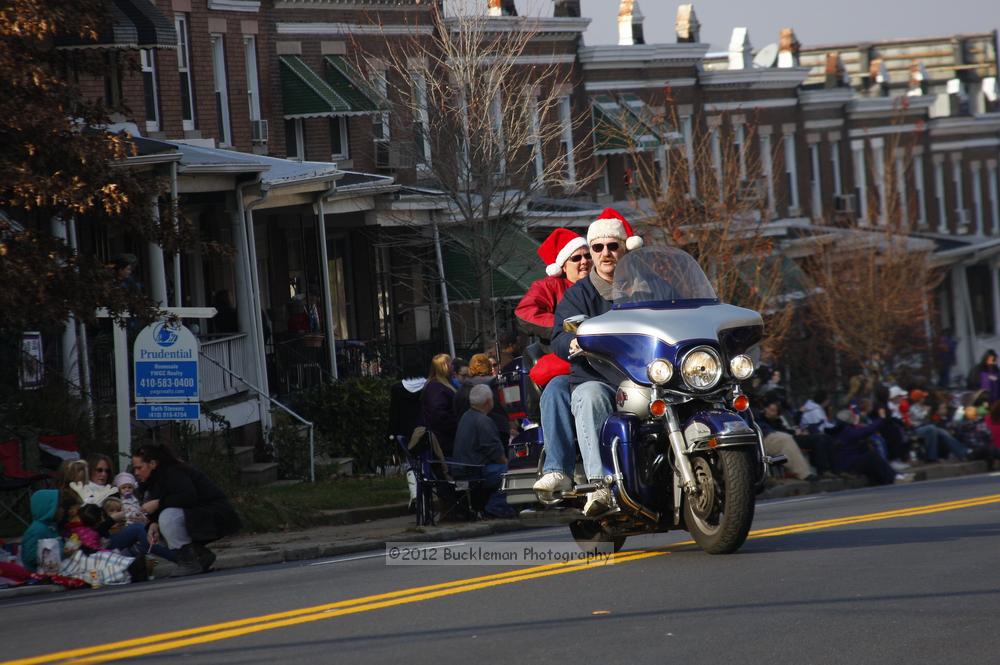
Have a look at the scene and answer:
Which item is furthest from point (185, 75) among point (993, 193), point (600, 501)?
point (993, 193)

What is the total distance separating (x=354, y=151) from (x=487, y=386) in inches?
588

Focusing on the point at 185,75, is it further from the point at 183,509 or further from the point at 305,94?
the point at 183,509

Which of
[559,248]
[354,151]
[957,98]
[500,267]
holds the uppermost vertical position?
[957,98]

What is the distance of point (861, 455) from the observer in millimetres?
25406

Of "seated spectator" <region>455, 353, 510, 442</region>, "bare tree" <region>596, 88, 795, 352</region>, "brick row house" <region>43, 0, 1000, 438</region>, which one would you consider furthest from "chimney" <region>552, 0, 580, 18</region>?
"seated spectator" <region>455, 353, 510, 442</region>

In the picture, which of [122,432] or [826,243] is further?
[826,243]

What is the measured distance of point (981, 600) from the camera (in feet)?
28.0

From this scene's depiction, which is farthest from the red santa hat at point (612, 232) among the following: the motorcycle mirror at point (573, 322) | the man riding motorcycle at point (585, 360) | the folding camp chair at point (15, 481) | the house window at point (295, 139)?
the house window at point (295, 139)

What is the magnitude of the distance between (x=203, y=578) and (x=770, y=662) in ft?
23.5

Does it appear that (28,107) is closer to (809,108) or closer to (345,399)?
(345,399)

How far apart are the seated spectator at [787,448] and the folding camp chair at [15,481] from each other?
35.4 ft

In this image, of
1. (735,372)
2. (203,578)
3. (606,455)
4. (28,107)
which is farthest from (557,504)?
(28,107)

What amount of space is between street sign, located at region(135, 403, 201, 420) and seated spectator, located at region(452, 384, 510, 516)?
2.78 metres

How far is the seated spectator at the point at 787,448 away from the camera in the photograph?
23.9 meters
